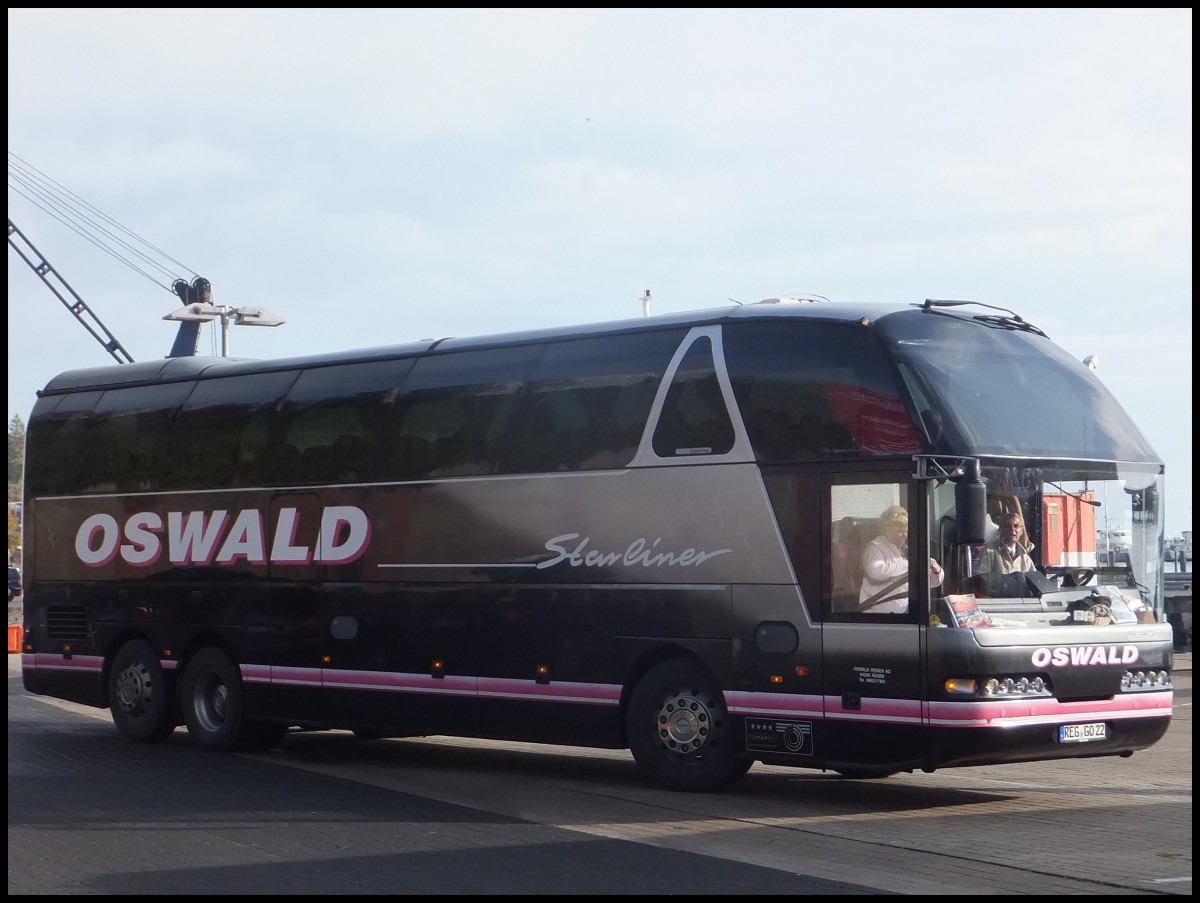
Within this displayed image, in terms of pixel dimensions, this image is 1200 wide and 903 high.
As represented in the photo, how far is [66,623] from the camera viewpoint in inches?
734

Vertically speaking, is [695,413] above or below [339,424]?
below

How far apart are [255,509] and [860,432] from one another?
7.10 m

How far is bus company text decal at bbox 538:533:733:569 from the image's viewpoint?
1307cm

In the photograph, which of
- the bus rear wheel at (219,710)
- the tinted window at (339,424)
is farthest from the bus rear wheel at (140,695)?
the tinted window at (339,424)

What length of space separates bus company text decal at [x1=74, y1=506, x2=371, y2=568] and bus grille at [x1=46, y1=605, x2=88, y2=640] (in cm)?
64

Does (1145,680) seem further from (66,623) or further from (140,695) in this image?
(66,623)

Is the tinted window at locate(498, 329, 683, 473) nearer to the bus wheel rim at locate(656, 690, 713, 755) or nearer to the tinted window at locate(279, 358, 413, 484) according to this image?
the tinted window at locate(279, 358, 413, 484)

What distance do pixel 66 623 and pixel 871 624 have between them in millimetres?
10491

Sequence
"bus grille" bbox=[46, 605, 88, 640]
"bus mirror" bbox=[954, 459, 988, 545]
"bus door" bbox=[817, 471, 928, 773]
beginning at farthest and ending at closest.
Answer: "bus grille" bbox=[46, 605, 88, 640] → "bus door" bbox=[817, 471, 928, 773] → "bus mirror" bbox=[954, 459, 988, 545]

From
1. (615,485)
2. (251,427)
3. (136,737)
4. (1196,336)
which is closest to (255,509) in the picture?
(251,427)

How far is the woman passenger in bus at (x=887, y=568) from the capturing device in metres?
11.9

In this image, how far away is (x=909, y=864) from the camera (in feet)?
31.3

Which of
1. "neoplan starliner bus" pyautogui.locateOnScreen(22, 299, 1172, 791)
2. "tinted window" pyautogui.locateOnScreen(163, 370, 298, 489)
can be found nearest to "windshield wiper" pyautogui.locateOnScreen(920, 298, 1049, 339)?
"neoplan starliner bus" pyautogui.locateOnScreen(22, 299, 1172, 791)

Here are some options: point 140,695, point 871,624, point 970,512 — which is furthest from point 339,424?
point 970,512
